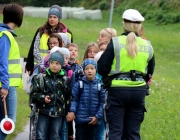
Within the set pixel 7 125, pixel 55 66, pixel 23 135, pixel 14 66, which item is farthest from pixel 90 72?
pixel 23 135

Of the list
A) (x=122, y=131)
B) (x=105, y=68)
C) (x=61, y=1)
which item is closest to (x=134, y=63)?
(x=105, y=68)

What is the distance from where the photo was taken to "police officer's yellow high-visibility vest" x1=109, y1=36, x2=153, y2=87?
6.49 meters

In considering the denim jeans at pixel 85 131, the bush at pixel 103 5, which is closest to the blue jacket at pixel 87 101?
the denim jeans at pixel 85 131

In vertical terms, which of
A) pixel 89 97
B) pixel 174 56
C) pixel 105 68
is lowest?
pixel 174 56

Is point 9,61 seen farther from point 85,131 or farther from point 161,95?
point 161,95

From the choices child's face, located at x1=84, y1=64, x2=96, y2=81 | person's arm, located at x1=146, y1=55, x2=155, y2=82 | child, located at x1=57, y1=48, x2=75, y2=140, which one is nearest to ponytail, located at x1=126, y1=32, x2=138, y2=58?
person's arm, located at x1=146, y1=55, x2=155, y2=82

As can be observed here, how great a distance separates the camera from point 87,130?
7426mm

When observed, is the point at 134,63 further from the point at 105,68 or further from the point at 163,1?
the point at 163,1

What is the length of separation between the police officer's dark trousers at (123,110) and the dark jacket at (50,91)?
2.40ft

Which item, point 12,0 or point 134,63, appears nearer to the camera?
point 134,63

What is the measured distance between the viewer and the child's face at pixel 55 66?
7082 millimetres

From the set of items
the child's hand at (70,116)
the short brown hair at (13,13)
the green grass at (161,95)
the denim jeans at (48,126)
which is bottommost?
the green grass at (161,95)

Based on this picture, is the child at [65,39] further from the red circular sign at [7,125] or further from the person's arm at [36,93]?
the red circular sign at [7,125]

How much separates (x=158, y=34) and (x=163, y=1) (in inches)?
621
